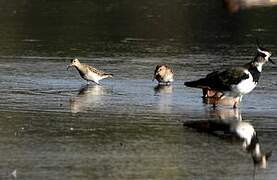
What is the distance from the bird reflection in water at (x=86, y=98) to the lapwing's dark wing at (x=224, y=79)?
1566 mm

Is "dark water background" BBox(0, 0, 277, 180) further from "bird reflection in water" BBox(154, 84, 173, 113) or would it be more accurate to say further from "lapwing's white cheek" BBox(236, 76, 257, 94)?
"lapwing's white cheek" BBox(236, 76, 257, 94)

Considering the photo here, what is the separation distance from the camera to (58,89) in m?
15.4

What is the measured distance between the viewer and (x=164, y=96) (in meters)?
14.7

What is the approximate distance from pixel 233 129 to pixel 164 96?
309 cm

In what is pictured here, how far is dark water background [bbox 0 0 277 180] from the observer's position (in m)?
9.84

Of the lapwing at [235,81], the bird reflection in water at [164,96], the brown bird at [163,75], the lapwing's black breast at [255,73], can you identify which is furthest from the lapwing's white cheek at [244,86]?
the brown bird at [163,75]

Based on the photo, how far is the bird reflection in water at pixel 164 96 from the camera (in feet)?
44.0

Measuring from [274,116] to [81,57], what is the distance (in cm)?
787

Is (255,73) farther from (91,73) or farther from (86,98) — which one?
(91,73)

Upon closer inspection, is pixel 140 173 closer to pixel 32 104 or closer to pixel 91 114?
pixel 91 114

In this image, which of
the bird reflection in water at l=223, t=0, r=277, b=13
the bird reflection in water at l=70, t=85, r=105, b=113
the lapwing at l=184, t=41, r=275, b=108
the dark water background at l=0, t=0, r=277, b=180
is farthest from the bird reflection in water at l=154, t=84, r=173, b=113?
the bird reflection in water at l=223, t=0, r=277, b=13

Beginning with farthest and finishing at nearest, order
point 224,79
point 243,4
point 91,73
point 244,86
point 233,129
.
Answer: point 243,4 → point 91,73 → point 224,79 → point 244,86 → point 233,129

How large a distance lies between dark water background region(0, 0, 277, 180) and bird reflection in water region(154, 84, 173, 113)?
0.10ft

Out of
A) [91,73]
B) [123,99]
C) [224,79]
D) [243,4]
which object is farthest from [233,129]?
[243,4]
